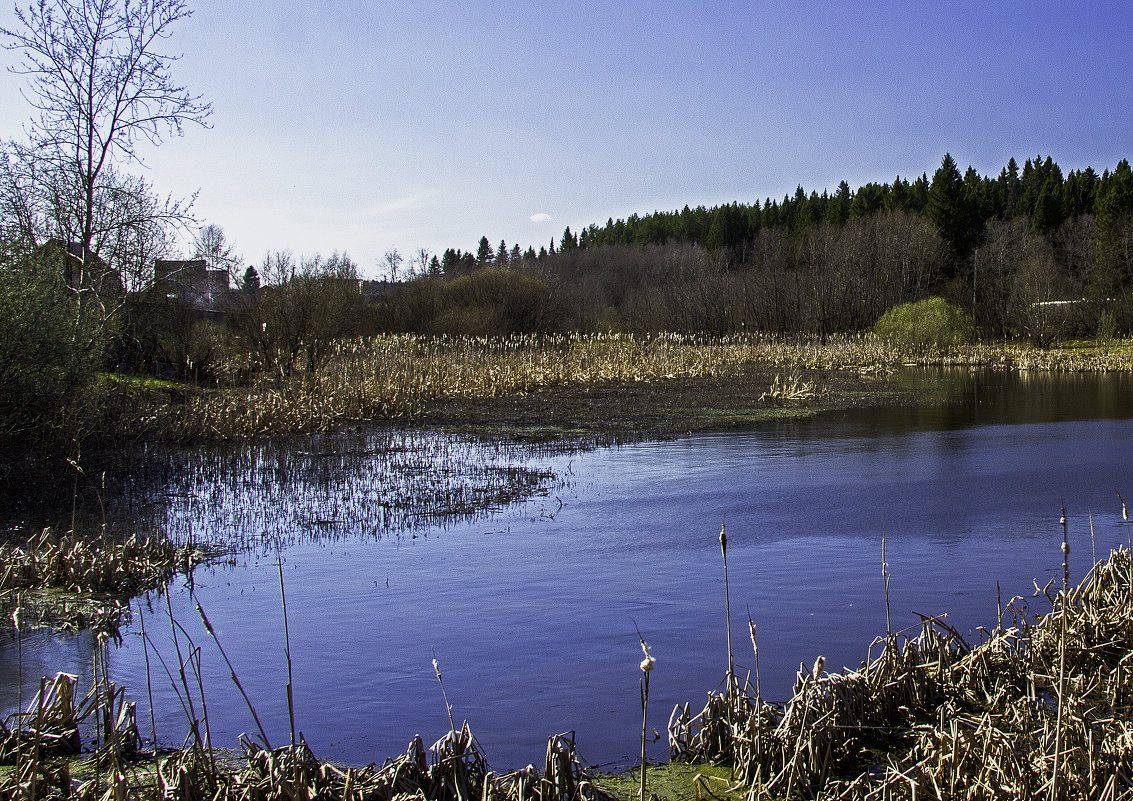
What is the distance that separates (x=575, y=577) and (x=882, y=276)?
5583cm

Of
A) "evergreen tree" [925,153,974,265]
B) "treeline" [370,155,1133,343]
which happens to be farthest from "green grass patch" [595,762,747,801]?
"evergreen tree" [925,153,974,265]

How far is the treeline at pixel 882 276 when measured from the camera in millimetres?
47125

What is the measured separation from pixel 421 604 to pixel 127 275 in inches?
624

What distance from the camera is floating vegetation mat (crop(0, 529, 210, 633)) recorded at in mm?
6570

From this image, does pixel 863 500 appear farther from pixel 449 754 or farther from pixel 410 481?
pixel 449 754

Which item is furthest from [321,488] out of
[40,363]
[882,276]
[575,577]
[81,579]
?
[882,276]

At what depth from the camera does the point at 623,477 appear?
508 inches

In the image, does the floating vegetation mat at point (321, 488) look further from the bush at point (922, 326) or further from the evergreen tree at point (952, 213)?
the evergreen tree at point (952, 213)

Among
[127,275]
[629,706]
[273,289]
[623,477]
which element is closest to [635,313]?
[273,289]

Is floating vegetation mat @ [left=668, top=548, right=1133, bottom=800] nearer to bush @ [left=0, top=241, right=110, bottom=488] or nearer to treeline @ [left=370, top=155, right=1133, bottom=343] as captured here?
bush @ [left=0, top=241, right=110, bottom=488]

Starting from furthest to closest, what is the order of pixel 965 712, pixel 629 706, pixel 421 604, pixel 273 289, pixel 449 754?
pixel 273 289 < pixel 421 604 < pixel 629 706 < pixel 965 712 < pixel 449 754

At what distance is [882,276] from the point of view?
59.1 meters

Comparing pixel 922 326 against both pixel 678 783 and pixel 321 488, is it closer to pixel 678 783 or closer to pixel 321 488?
pixel 321 488

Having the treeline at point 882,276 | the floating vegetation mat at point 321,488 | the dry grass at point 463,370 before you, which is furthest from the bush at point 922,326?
the floating vegetation mat at point 321,488
